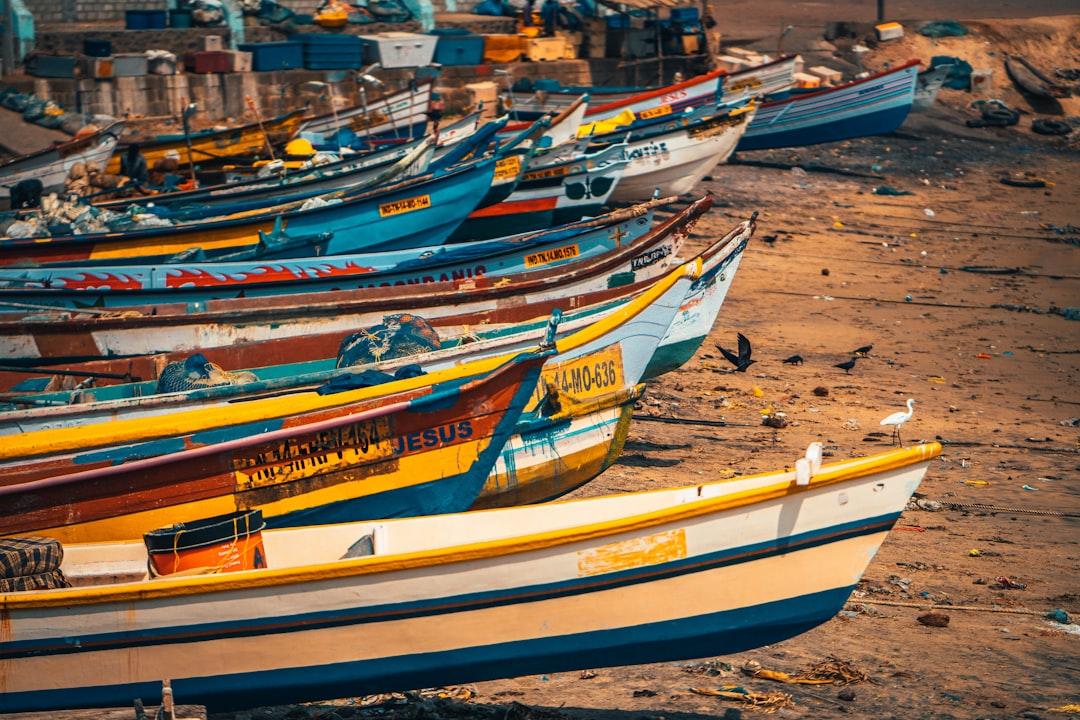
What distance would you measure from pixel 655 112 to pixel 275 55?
6.96m

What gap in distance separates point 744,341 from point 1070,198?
12.1 m

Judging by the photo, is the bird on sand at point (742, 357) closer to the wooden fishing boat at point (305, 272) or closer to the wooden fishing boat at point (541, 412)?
the wooden fishing boat at point (305, 272)

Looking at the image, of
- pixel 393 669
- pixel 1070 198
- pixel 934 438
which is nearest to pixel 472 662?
pixel 393 669

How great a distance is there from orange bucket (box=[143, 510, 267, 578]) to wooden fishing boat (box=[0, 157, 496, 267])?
5.99 m

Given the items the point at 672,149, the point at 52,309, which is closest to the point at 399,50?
the point at 672,149

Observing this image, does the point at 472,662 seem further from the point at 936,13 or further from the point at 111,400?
Answer: the point at 936,13

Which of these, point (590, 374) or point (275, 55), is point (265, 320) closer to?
point (590, 374)

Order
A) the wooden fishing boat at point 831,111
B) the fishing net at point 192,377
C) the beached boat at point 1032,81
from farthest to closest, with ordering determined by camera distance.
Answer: the beached boat at point 1032,81
the wooden fishing boat at point 831,111
the fishing net at point 192,377

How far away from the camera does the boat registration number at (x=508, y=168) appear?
45.6ft

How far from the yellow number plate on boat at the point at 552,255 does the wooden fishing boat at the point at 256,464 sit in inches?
163

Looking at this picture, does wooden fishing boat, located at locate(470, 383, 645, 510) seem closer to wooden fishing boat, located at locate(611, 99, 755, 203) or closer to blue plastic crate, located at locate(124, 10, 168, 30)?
wooden fishing boat, located at locate(611, 99, 755, 203)

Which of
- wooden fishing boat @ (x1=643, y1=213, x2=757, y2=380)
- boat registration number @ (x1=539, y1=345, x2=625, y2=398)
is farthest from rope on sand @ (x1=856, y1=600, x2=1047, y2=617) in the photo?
wooden fishing boat @ (x1=643, y1=213, x2=757, y2=380)

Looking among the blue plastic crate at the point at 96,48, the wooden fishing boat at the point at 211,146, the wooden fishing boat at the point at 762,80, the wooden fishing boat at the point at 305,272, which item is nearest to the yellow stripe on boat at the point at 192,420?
the wooden fishing boat at the point at 305,272

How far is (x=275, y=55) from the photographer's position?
20688 millimetres
